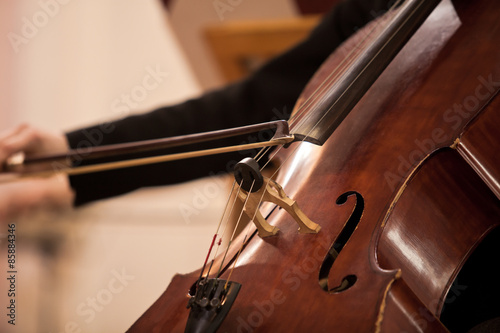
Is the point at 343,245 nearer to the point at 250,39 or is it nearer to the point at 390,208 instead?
the point at 390,208

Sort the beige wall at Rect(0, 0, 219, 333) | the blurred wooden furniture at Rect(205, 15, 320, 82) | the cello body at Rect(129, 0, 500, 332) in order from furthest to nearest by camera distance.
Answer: the blurred wooden furniture at Rect(205, 15, 320, 82)
the beige wall at Rect(0, 0, 219, 333)
the cello body at Rect(129, 0, 500, 332)

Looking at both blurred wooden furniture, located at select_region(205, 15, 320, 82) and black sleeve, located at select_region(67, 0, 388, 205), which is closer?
black sleeve, located at select_region(67, 0, 388, 205)

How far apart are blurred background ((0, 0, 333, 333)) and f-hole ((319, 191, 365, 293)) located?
3.72ft

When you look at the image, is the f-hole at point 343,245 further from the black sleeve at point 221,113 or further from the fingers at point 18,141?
the fingers at point 18,141

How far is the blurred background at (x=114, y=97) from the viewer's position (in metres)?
1.73

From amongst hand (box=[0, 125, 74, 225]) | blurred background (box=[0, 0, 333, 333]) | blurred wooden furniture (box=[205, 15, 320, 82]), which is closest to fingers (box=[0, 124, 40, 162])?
hand (box=[0, 125, 74, 225])

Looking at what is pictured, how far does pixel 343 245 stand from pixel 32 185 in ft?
3.02

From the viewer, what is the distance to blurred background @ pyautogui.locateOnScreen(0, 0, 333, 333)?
5.68 feet

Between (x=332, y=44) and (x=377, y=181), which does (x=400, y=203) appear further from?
(x=332, y=44)

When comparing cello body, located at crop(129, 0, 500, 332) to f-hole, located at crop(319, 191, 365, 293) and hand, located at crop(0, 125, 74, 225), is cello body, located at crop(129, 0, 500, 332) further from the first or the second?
hand, located at crop(0, 125, 74, 225)

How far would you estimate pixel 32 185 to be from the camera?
3.90 feet

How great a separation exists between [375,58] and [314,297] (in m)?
0.35

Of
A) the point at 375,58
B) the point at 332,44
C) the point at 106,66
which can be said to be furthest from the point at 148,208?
A: the point at 375,58

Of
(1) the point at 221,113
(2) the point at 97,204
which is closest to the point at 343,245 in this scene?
(1) the point at 221,113
